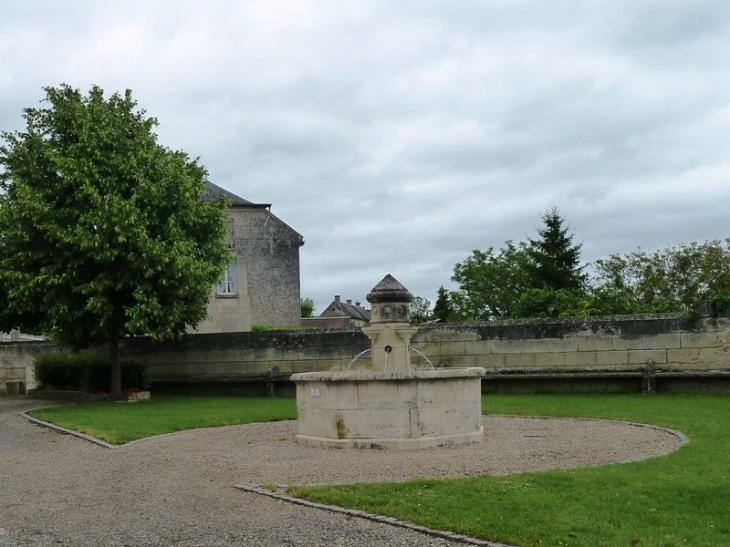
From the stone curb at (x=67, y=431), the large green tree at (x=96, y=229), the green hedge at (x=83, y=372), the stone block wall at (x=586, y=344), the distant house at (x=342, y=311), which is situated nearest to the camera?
the stone curb at (x=67, y=431)

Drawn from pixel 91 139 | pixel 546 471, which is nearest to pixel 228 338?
pixel 91 139

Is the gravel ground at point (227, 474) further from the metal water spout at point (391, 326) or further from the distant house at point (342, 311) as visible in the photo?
the distant house at point (342, 311)

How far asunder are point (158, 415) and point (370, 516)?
10.6 metres

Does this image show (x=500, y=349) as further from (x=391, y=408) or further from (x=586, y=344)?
(x=391, y=408)

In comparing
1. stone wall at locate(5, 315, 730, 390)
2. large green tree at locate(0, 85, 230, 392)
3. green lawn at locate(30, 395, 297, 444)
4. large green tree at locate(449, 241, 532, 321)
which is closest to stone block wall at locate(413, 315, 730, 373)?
stone wall at locate(5, 315, 730, 390)

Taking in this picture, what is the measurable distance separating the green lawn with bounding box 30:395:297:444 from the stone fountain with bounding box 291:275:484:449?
318cm

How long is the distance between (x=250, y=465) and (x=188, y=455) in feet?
4.90

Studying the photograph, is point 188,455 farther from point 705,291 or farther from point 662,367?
point 705,291

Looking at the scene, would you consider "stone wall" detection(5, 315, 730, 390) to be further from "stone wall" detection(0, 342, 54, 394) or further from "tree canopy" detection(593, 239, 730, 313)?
"tree canopy" detection(593, 239, 730, 313)

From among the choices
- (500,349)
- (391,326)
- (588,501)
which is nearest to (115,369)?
(500,349)

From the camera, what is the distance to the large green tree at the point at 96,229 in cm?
1956

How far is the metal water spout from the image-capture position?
13305mm

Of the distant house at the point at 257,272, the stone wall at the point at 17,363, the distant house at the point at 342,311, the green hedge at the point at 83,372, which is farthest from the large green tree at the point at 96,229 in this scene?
the distant house at the point at 342,311

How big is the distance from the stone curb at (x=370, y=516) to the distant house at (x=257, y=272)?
28.4 metres
